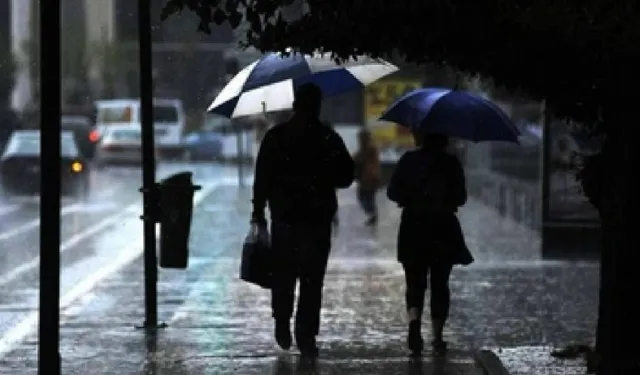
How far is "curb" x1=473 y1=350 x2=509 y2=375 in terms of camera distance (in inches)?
316

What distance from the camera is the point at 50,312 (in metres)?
6.79

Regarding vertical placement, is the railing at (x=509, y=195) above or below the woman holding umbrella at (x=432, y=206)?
below

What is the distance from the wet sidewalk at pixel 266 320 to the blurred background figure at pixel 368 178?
143 inches

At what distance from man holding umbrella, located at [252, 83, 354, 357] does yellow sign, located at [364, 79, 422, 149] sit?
573 inches

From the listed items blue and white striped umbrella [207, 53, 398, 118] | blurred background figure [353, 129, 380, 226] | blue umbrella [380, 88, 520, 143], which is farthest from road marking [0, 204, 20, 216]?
blue umbrella [380, 88, 520, 143]

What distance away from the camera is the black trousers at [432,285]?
9078 millimetres

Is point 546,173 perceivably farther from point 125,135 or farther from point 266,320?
point 125,135

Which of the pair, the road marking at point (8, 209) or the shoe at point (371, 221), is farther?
the road marking at point (8, 209)

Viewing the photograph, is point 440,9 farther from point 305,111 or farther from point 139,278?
point 139,278

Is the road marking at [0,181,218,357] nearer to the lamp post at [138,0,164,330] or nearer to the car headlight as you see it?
the lamp post at [138,0,164,330]

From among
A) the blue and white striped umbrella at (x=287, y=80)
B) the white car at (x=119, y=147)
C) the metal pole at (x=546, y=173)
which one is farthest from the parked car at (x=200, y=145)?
the blue and white striped umbrella at (x=287, y=80)

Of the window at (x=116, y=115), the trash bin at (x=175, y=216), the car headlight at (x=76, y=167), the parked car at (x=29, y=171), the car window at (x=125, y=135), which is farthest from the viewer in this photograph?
the window at (x=116, y=115)

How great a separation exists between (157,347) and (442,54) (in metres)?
3.27

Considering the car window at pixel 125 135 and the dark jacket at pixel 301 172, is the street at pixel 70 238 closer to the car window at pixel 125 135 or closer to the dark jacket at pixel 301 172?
the dark jacket at pixel 301 172
